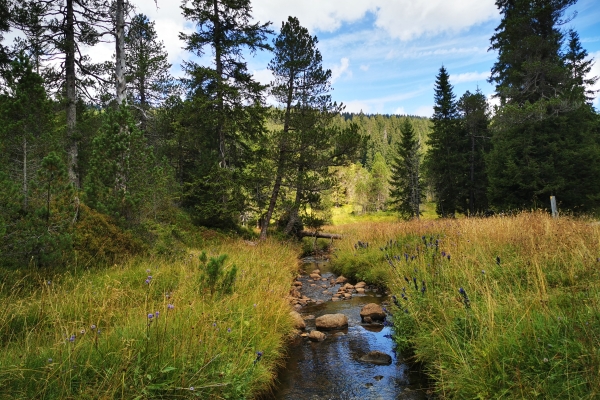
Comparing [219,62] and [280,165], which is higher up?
[219,62]

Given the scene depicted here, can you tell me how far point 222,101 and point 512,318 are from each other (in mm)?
14699

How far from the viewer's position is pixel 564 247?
4.63m

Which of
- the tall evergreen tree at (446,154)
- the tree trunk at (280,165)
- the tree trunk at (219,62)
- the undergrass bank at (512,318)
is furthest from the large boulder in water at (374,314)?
the tall evergreen tree at (446,154)

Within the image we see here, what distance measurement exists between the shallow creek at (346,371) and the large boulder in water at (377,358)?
3.3 inches

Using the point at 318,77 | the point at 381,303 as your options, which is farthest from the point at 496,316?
the point at 318,77

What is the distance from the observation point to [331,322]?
593 centimetres

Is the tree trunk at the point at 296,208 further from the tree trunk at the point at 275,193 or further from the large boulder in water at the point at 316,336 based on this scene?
the large boulder in water at the point at 316,336

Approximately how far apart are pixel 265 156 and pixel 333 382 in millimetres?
11915

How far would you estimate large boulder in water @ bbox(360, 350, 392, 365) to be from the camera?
442 cm

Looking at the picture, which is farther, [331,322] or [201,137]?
[201,137]

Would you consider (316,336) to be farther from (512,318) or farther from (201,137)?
(201,137)

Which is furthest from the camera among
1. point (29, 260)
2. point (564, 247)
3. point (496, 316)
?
point (29, 260)

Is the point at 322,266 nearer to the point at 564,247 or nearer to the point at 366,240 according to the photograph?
the point at 366,240

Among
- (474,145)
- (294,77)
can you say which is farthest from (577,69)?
(294,77)
